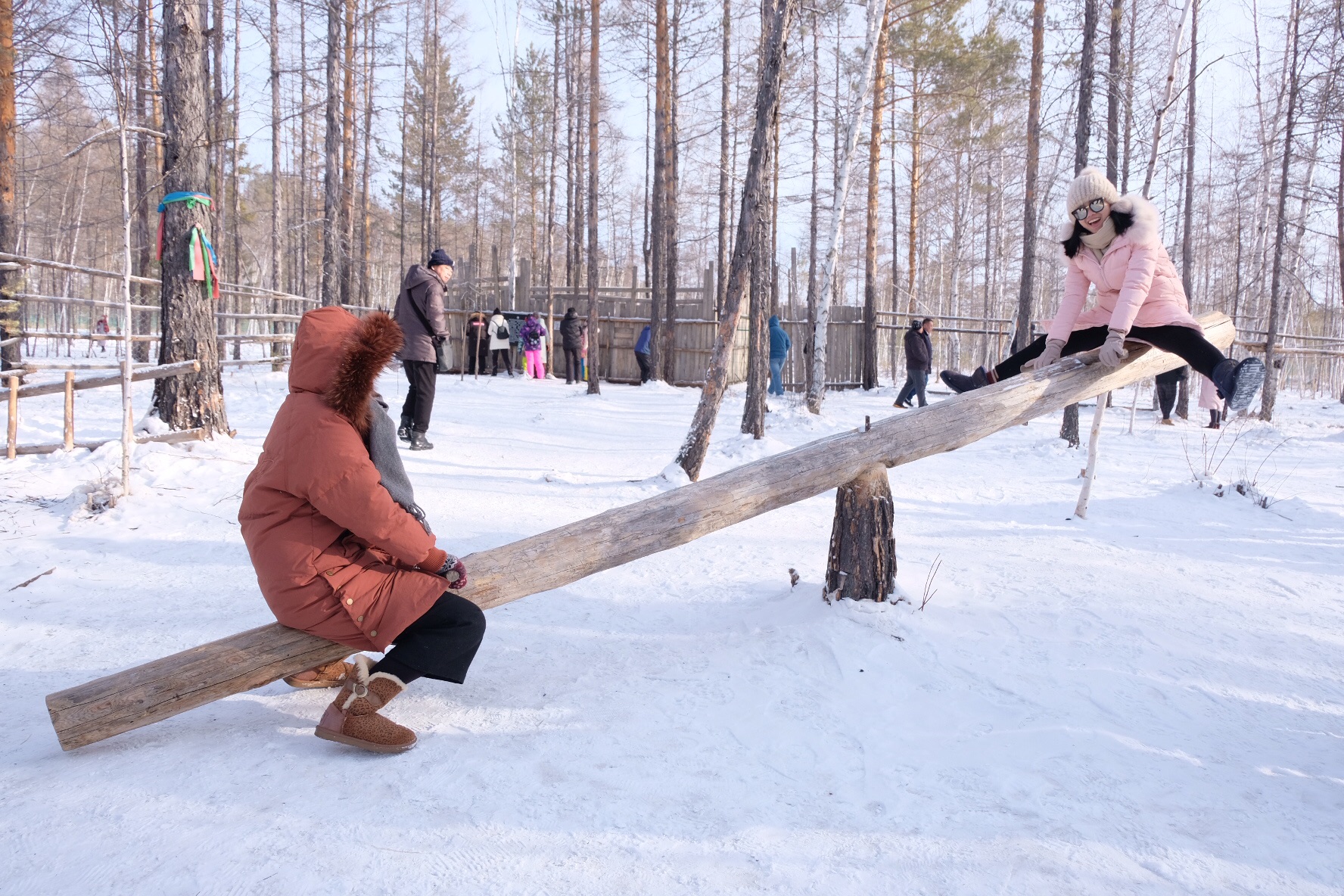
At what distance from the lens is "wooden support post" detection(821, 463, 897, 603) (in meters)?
3.79

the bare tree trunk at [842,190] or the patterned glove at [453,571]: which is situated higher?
the bare tree trunk at [842,190]

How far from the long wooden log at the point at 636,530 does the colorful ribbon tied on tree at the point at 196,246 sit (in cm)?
566

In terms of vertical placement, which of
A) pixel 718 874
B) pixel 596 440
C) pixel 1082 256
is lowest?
pixel 718 874

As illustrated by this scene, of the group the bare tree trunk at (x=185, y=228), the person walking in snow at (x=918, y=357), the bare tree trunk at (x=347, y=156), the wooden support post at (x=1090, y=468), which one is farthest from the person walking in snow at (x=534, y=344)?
the wooden support post at (x=1090, y=468)

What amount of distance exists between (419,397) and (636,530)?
17.6ft

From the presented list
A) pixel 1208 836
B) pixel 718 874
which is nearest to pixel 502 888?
pixel 718 874

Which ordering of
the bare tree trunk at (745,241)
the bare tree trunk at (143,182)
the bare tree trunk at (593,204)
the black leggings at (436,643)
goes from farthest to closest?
the bare tree trunk at (143,182) → the bare tree trunk at (593,204) → the bare tree trunk at (745,241) → the black leggings at (436,643)

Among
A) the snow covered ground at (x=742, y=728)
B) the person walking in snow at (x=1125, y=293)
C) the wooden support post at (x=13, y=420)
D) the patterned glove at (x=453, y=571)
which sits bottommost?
the snow covered ground at (x=742, y=728)

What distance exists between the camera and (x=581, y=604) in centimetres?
425

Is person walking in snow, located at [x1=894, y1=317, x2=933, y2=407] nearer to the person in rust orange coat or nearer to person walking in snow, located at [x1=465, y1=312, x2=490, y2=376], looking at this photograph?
person walking in snow, located at [x1=465, y1=312, x2=490, y2=376]

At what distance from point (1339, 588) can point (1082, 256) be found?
260 centimetres

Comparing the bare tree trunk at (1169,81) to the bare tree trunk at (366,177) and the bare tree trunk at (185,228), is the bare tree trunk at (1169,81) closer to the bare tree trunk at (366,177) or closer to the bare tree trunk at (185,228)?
the bare tree trunk at (185,228)

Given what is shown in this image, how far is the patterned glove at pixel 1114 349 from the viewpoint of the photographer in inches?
161

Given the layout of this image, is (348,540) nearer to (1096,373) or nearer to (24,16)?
(1096,373)
